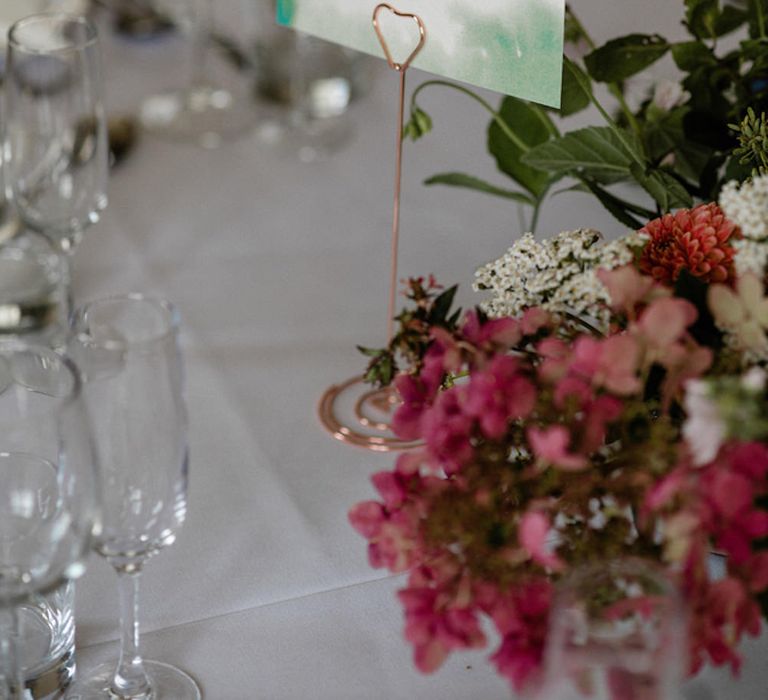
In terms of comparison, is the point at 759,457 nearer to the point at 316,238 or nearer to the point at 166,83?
the point at 316,238

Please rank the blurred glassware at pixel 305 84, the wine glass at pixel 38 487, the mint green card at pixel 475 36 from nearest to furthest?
the wine glass at pixel 38 487 < the mint green card at pixel 475 36 < the blurred glassware at pixel 305 84

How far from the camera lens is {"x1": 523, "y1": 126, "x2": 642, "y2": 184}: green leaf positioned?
96 centimetres

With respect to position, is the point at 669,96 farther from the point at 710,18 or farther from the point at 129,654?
the point at 129,654

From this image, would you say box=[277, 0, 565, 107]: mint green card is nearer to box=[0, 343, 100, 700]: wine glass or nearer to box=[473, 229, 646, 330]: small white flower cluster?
box=[473, 229, 646, 330]: small white flower cluster

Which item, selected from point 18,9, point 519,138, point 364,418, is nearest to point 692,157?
point 519,138

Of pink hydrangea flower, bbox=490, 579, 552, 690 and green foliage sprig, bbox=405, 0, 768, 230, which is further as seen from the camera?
green foliage sprig, bbox=405, 0, 768, 230

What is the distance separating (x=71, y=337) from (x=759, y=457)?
13.8 inches

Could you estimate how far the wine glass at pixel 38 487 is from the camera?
1.85 feet

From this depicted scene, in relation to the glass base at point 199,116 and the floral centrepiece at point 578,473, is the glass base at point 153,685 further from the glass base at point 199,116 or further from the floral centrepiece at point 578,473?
the glass base at point 199,116

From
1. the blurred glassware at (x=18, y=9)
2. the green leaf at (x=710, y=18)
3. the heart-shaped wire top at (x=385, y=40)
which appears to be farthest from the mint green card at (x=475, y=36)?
the blurred glassware at (x=18, y=9)

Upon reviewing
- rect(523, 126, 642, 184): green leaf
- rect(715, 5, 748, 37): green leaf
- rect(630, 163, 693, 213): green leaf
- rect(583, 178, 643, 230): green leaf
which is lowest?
rect(583, 178, 643, 230): green leaf

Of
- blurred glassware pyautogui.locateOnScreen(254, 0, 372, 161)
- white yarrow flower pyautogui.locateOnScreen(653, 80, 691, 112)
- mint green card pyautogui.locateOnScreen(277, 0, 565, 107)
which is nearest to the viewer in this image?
mint green card pyautogui.locateOnScreen(277, 0, 565, 107)

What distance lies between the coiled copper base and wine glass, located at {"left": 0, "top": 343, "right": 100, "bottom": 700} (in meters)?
0.33

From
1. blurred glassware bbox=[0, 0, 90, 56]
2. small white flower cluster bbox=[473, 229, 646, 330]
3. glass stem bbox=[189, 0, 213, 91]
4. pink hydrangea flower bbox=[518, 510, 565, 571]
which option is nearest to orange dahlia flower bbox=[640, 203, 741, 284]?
small white flower cluster bbox=[473, 229, 646, 330]
